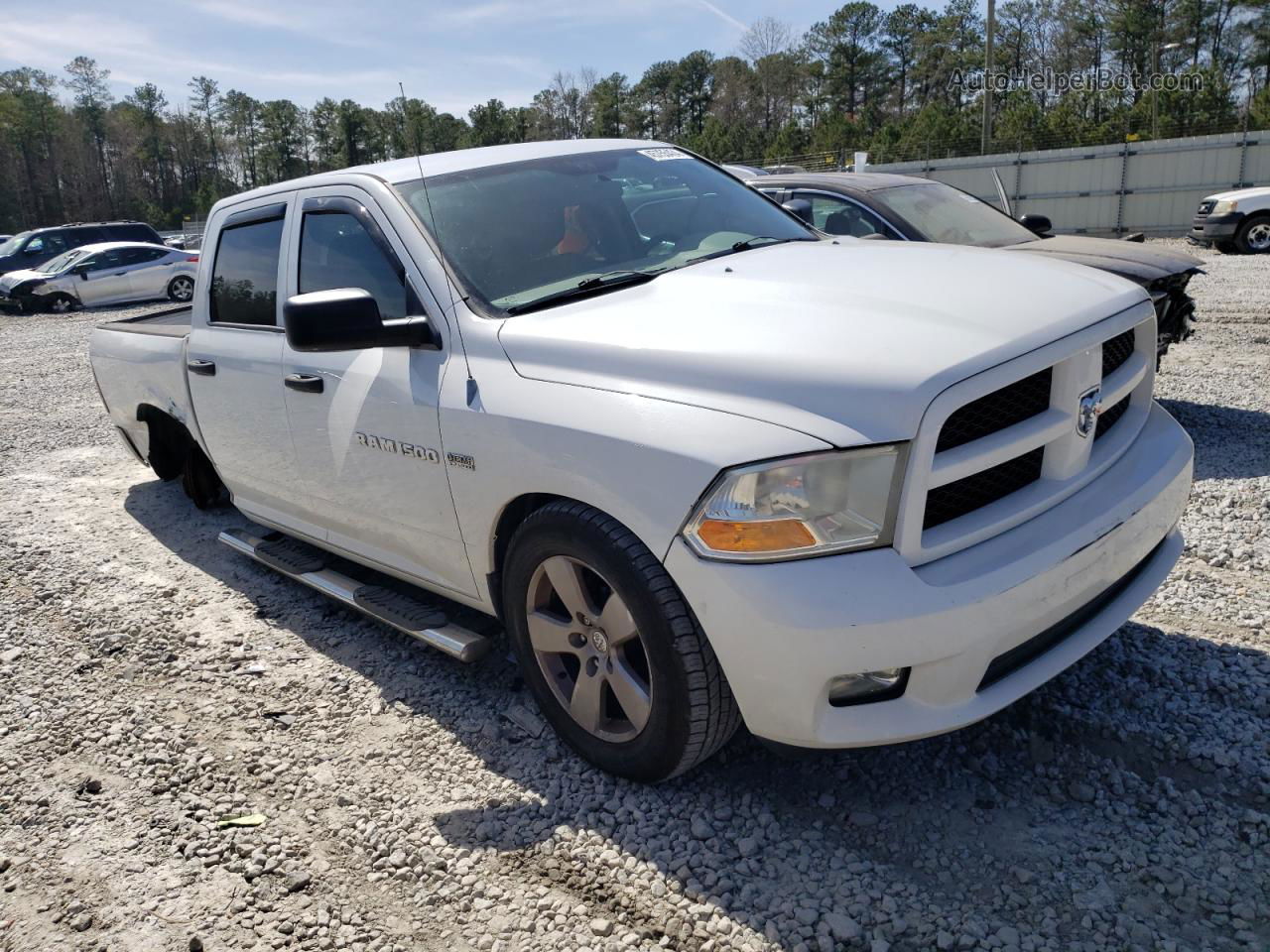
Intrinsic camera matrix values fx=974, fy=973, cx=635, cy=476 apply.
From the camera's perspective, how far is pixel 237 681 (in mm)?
3896

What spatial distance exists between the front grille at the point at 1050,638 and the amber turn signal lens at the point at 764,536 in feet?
1.96

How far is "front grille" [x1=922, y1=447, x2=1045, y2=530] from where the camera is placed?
7.89 feet

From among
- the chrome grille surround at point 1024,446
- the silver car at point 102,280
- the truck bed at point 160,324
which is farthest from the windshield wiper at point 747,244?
the silver car at point 102,280

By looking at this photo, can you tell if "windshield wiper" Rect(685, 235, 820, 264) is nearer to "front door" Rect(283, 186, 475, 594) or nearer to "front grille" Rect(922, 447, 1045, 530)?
"front door" Rect(283, 186, 475, 594)

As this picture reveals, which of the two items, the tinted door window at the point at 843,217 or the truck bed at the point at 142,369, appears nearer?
the truck bed at the point at 142,369

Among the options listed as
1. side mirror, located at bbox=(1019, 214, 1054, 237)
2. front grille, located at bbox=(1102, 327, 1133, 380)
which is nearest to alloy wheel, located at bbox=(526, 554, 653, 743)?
front grille, located at bbox=(1102, 327, 1133, 380)

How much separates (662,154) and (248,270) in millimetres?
1937

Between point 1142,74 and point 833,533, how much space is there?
66297 mm

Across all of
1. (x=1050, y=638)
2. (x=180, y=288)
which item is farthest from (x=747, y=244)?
(x=180, y=288)

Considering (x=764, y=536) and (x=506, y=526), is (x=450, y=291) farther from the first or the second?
(x=764, y=536)

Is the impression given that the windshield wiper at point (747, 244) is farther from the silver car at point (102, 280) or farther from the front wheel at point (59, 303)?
the front wheel at point (59, 303)

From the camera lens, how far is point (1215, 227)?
16.8 m

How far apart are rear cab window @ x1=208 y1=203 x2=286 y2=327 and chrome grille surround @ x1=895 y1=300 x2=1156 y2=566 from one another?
295 centimetres

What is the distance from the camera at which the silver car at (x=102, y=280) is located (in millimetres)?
22141
